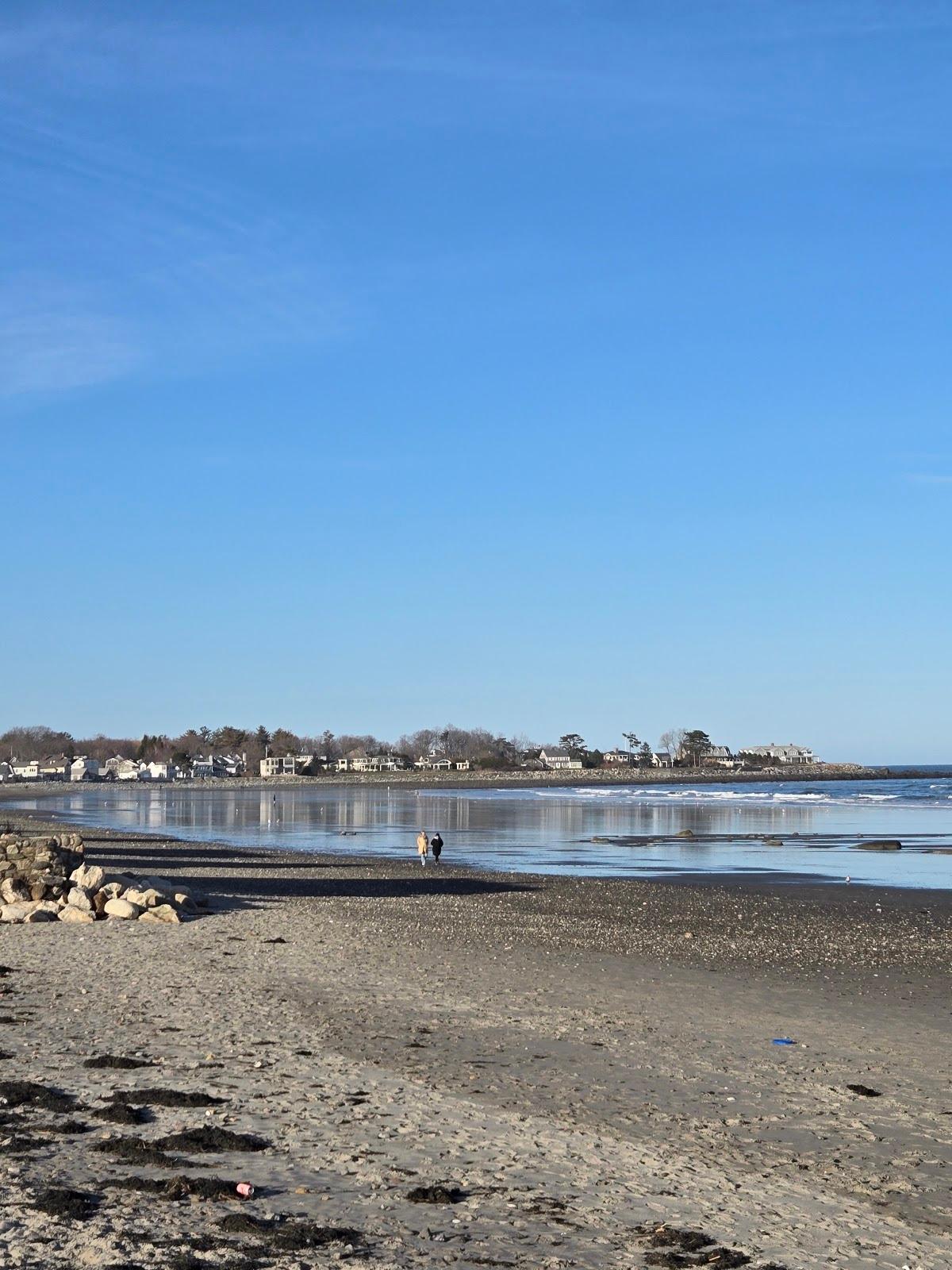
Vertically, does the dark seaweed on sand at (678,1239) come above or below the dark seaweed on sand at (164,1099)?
below

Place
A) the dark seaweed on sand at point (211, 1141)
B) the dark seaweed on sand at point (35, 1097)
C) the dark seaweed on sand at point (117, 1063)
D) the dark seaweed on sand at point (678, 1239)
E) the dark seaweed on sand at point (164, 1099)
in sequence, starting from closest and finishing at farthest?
the dark seaweed on sand at point (678, 1239) < the dark seaweed on sand at point (211, 1141) < the dark seaweed on sand at point (35, 1097) < the dark seaweed on sand at point (164, 1099) < the dark seaweed on sand at point (117, 1063)

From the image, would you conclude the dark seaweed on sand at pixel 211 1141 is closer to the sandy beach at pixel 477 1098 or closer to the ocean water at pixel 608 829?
the sandy beach at pixel 477 1098

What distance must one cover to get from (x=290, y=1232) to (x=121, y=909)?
560 inches

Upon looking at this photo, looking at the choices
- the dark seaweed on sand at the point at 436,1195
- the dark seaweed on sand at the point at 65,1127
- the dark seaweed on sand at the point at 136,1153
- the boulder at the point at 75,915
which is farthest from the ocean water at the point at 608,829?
the dark seaweed on sand at the point at 136,1153

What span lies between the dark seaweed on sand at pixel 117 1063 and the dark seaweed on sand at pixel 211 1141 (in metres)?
1.95

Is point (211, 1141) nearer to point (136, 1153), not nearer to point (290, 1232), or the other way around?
point (136, 1153)

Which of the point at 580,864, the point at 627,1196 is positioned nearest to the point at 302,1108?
the point at 627,1196

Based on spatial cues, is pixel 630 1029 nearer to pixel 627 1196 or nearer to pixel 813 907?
pixel 627 1196

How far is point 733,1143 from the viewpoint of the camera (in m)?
8.35

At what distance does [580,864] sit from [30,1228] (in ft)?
99.8

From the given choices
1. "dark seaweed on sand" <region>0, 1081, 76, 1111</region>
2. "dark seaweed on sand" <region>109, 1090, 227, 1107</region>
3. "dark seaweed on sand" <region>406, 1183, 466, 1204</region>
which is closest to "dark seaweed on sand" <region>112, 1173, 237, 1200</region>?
"dark seaweed on sand" <region>406, 1183, 466, 1204</region>

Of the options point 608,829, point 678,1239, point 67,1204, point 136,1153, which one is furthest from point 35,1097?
point 608,829

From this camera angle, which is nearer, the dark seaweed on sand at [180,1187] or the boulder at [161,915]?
the dark seaweed on sand at [180,1187]

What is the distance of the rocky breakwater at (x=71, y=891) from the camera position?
19859mm
